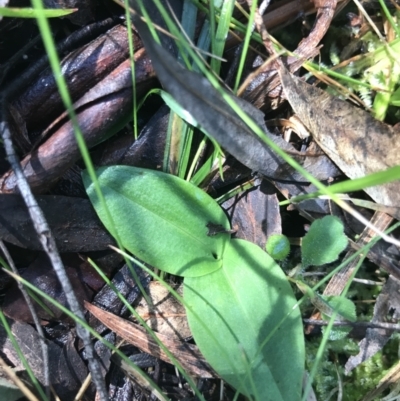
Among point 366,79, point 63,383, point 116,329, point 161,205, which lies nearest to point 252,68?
point 366,79

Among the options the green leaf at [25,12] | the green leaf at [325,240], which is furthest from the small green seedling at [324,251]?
the green leaf at [25,12]

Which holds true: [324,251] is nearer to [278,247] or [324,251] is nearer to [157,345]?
[278,247]

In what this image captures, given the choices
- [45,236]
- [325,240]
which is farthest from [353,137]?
[45,236]

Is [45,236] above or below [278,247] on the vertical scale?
above

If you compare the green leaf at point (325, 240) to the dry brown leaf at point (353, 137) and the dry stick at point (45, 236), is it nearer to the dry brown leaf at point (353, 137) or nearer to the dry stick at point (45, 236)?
the dry brown leaf at point (353, 137)

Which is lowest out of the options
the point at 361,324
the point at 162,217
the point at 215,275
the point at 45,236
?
the point at 361,324
